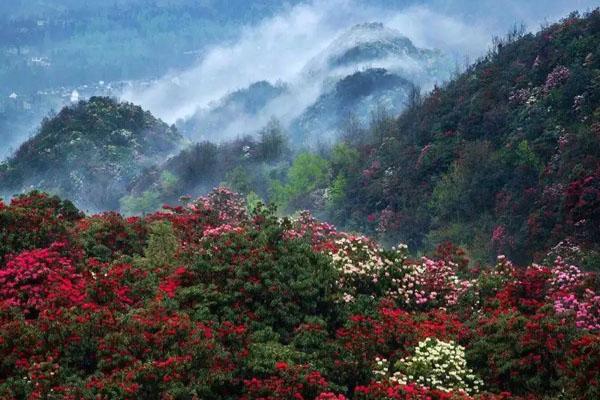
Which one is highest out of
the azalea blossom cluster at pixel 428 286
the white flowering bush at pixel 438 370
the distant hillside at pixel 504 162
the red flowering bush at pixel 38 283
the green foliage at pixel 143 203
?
the green foliage at pixel 143 203

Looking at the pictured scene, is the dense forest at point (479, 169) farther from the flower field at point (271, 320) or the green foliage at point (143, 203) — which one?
the flower field at point (271, 320)

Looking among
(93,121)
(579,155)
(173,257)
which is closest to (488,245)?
(579,155)

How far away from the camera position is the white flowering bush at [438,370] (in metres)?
16.8

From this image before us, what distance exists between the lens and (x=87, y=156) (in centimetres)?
10231

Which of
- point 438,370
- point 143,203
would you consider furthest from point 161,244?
point 143,203

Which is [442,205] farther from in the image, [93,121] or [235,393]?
[93,121]

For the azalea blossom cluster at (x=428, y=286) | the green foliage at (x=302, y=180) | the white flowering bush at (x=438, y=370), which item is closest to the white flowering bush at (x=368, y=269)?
the azalea blossom cluster at (x=428, y=286)

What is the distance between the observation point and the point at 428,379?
1678 centimetres

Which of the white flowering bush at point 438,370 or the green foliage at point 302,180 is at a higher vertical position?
the green foliage at point 302,180

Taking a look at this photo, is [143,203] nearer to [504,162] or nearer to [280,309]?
Result: [504,162]

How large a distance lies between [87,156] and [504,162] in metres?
64.8

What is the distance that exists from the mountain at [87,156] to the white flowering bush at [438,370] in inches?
3391

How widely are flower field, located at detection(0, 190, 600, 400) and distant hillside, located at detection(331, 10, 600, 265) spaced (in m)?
12.9

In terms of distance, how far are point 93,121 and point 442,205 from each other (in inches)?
2566
